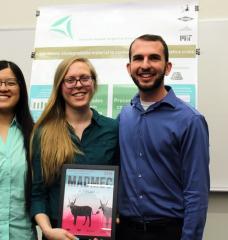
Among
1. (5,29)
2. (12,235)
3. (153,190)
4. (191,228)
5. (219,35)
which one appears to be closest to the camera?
(191,228)

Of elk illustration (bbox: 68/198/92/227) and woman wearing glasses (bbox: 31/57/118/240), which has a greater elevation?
woman wearing glasses (bbox: 31/57/118/240)

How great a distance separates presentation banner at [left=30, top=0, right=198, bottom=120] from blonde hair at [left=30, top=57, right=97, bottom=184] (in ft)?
3.26

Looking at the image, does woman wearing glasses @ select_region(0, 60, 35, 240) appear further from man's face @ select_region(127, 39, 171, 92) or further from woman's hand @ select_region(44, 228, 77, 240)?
man's face @ select_region(127, 39, 171, 92)

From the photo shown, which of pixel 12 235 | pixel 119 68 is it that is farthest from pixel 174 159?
pixel 119 68

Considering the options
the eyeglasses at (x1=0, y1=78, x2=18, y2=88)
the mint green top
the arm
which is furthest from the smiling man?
the eyeglasses at (x1=0, y1=78, x2=18, y2=88)

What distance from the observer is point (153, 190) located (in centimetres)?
184

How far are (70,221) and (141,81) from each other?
766 mm

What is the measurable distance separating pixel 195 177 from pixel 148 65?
1.93 feet

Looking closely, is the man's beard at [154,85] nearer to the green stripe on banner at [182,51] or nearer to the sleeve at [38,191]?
the sleeve at [38,191]

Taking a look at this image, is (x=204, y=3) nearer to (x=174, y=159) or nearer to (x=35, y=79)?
(x=35, y=79)

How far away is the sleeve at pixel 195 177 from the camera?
1.73 metres

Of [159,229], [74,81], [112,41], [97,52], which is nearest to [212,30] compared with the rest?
[112,41]

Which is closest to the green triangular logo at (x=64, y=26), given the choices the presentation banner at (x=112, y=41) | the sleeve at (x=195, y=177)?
the presentation banner at (x=112, y=41)

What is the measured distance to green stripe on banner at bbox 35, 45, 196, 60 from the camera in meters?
2.98
